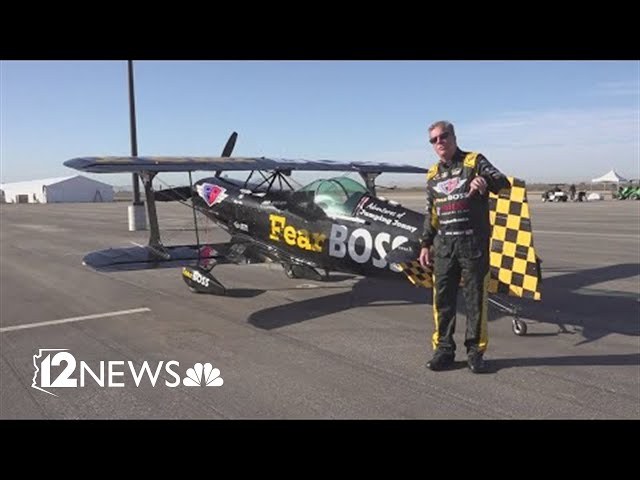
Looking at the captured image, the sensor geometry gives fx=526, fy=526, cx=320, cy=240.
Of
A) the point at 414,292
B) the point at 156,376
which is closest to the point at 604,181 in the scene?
the point at 414,292

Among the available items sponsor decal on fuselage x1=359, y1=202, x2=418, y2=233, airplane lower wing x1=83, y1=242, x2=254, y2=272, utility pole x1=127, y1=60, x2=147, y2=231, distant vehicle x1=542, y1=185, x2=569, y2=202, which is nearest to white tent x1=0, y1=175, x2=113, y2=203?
distant vehicle x1=542, y1=185, x2=569, y2=202

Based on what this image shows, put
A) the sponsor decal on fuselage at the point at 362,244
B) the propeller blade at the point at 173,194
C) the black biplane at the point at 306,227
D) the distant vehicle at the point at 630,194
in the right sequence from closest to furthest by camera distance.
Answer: the black biplane at the point at 306,227 < the sponsor decal on fuselage at the point at 362,244 < the propeller blade at the point at 173,194 < the distant vehicle at the point at 630,194

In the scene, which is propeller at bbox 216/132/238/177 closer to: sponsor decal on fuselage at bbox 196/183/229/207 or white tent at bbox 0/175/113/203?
sponsor decal on fuselage at bbox 196/183/229/207

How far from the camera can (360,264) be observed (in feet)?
24.9

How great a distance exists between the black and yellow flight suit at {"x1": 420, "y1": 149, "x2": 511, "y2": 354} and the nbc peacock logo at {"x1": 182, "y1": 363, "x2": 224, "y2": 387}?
2259mm

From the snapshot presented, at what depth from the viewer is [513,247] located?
19.5 ft

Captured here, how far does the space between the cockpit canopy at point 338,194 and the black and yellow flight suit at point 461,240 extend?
2465 mm

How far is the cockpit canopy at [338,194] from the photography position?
7.82 meters

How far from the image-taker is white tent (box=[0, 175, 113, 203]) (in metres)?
103

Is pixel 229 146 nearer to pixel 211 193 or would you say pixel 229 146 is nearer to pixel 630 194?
pixel 211 193

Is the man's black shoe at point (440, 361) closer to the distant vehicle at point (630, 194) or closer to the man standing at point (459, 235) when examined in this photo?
the man standing at point (459, 235)

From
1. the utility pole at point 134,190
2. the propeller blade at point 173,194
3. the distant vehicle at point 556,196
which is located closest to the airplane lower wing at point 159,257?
the propeller blade at point 173,194

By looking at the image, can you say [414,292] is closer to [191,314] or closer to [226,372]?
[191,314]
